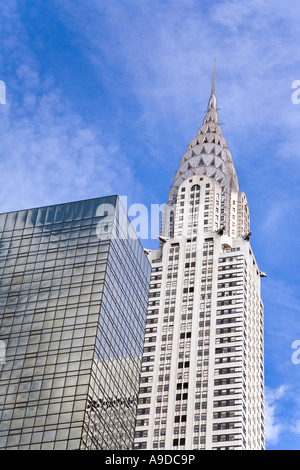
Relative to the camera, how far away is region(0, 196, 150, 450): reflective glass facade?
109188 millimetres

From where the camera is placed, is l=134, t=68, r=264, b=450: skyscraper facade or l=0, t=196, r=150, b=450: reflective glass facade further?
l=134, t=68, r=264, b=450: skyscraper facade

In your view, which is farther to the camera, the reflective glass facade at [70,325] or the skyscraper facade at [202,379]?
the skyscraper facade at [202,379]

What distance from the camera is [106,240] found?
125375 mm

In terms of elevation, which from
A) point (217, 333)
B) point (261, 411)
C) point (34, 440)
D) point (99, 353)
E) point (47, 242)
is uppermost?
point (217, 333)

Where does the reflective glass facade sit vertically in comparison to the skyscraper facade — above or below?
below

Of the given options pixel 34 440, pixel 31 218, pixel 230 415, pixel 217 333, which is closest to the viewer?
pixel 34 440

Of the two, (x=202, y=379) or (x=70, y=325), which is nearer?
(x=70, y=325)

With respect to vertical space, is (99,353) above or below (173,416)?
A: below

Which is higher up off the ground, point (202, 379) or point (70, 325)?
point (202, 379)

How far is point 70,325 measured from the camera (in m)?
117

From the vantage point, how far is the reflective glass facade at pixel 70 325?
4299 inches

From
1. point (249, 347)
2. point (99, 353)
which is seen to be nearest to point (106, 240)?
point (99, 353)

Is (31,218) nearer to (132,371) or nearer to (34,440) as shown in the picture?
(132,371)

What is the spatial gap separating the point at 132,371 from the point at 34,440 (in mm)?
21797
